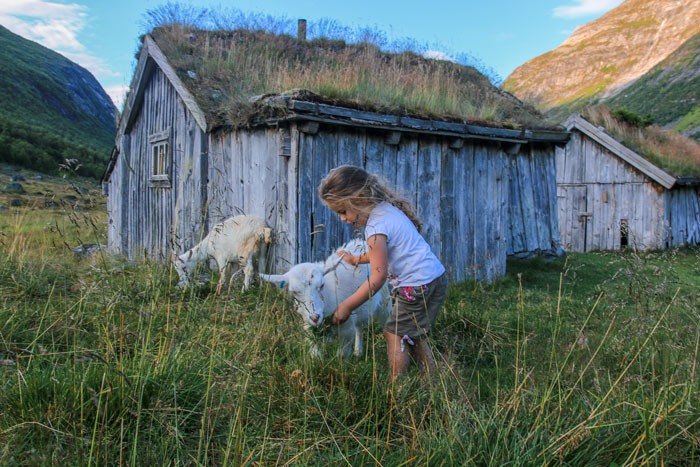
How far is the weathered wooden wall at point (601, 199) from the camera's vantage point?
16234 mm

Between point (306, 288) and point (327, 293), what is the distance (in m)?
0.43

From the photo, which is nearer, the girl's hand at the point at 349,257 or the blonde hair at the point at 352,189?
the blonde hair at the point at 352,189

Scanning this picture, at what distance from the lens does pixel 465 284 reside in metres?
8.06

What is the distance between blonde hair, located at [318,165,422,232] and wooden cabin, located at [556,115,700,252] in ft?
47.2

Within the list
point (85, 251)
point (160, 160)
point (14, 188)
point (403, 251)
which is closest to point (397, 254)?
point (403, 251)

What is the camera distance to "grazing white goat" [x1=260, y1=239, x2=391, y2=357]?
3756 mm

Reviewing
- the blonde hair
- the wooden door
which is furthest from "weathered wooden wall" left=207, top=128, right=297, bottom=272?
the wooden door

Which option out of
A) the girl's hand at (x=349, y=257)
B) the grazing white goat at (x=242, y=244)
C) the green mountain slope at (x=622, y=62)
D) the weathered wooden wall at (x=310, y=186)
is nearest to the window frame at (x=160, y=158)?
the weathered wooden wall at (x=310, y=186)

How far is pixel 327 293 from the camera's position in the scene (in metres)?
4.31

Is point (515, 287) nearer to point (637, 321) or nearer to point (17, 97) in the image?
point (637, 321)

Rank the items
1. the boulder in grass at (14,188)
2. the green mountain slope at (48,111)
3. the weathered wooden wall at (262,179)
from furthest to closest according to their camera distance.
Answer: the green mountain slope at (48,111) < the boulder in grass at (14,188) < the weathered wooden wall at (262,179)

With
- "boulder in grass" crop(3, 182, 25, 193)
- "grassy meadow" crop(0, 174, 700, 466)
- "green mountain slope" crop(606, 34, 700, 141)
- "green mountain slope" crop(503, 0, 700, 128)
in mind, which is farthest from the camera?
"green mountain slope" crop(503, 0, 700, 128)

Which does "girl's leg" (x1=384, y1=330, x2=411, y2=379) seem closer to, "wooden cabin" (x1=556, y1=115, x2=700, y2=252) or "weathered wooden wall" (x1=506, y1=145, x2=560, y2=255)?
"weathered wooden wall" (x1=506, y1=145, x2=560, y2=255)

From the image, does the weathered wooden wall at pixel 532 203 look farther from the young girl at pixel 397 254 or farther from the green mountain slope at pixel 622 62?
the green mountain slope at pixel 622 62
